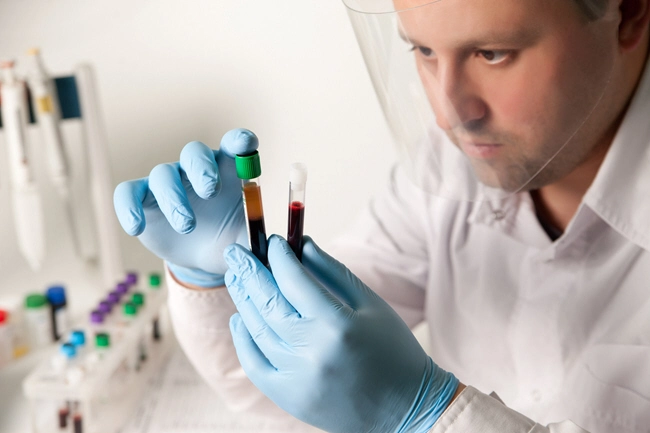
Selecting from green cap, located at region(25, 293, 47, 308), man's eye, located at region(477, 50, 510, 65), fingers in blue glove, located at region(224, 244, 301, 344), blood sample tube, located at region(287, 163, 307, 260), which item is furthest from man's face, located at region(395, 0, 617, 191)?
green cap, located at region(25, 293, 47, 308)

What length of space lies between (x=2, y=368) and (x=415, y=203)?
0.95m

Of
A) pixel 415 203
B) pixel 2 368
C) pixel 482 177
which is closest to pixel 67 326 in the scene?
pixel 2 368

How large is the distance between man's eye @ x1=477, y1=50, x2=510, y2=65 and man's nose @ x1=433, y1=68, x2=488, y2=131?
4 cm

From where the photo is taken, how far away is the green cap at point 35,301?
1.31m

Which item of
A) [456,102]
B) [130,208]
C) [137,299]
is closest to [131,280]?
[137,299]

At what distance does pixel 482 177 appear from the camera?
3.20ft

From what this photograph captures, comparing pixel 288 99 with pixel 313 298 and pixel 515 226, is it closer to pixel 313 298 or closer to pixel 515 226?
pixel 515 226

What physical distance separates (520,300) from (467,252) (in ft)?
0.45

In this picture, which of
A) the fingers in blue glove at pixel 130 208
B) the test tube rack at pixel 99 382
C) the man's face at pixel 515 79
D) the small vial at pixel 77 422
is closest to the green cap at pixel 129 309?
the test tube rack at pixel 99 382

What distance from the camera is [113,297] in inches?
51.5

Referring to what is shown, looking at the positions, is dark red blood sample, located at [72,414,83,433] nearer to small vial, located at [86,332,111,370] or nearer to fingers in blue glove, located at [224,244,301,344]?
small vial, located at [86,332,111,370]

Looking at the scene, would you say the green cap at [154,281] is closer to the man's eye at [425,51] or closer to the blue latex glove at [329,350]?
the blue latex glove at [329,350]

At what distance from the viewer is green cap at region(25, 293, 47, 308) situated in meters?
1.31

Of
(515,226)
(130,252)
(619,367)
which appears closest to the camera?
(619,367)
